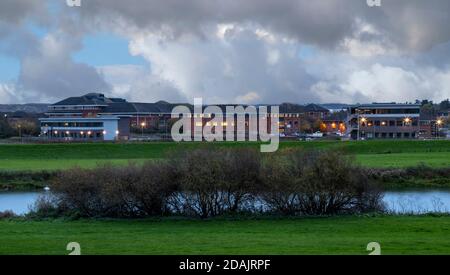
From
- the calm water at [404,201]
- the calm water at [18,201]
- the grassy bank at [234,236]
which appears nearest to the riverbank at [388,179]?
the calm water at [18,201]

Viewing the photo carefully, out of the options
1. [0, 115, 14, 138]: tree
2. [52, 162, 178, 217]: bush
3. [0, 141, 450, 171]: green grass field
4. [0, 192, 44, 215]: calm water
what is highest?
[0, 115, 14, 138]: tree

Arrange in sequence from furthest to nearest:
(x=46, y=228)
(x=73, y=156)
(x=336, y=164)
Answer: (x=73, y=156) < (x=336, y=164) < (x=46, y=228)

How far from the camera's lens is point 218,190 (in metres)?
31.2

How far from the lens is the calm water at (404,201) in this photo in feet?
116

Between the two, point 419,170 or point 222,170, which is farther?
point 419,170

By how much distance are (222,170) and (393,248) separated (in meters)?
13.0

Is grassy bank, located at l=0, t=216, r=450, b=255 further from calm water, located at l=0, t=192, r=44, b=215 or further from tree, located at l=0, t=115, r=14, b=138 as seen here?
tree, located at l=0, t=115, r=14, b=138

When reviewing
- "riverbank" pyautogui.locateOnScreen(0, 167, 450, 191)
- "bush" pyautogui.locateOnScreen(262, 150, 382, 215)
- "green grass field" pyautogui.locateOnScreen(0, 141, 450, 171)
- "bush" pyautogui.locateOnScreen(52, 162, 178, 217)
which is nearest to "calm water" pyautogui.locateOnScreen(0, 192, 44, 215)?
"riverbank" pyautogui.locateOnScreen(0, 167, 450, 191)

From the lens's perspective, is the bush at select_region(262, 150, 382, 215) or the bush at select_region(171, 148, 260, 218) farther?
the bush at select_region(262, 150, 382, 215)

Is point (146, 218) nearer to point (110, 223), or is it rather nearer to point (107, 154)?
point (110, 223)

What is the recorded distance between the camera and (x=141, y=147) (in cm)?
8775
